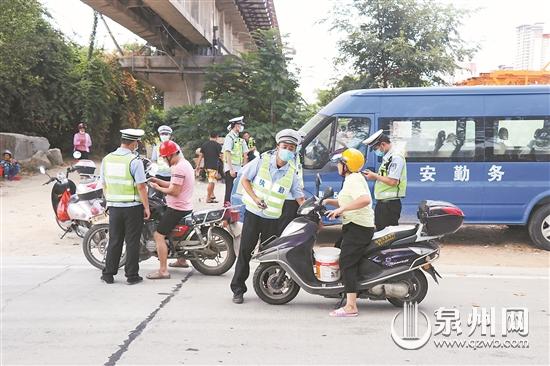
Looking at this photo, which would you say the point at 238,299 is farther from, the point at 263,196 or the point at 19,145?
the point at 19,145

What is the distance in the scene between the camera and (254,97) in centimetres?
1708

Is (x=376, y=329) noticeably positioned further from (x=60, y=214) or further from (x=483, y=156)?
(x=60, y=214)

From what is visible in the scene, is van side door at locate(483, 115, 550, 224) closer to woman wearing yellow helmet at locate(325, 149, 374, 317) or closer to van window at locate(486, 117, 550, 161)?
van window at locate(486, 117, 550, 161)

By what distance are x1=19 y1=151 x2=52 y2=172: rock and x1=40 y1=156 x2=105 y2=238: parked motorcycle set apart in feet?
29.1

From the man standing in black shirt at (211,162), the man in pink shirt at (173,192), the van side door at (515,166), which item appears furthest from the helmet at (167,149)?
the man standing in black shirt at (211,162)

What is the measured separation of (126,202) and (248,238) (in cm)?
166

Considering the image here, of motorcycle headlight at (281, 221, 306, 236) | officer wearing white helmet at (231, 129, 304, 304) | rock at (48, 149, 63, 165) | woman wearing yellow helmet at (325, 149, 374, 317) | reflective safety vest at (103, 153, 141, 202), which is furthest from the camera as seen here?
rock at (48, 149, 63, 165)

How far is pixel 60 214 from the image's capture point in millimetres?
8961

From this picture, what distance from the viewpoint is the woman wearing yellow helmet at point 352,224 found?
16.8ft

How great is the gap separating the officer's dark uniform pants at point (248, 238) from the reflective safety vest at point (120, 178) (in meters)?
1.56

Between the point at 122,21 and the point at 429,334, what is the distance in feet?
61.7

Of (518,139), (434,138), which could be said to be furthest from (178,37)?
(518,139)

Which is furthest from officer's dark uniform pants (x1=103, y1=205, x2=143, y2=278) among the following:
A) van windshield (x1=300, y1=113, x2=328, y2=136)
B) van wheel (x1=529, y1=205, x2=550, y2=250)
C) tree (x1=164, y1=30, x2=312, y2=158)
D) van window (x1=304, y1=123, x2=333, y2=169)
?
tree (x1=164, y1=30, x2=312, y2=158)

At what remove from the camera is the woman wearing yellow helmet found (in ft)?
16.8
